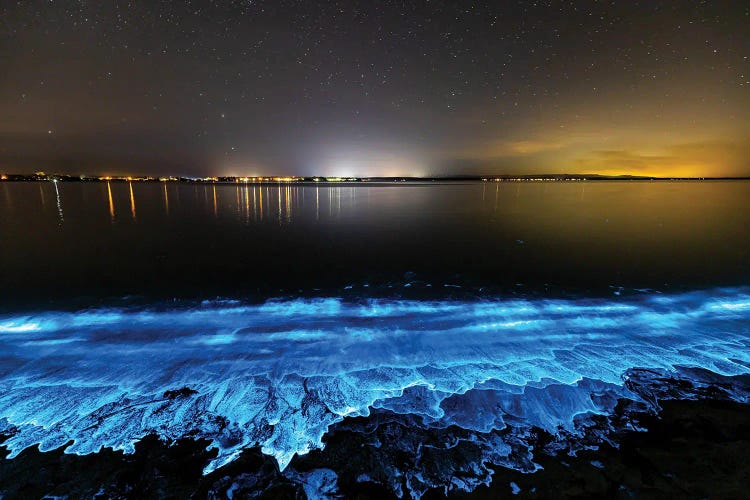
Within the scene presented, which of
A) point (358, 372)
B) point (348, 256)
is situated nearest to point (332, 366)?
point (358, 372)

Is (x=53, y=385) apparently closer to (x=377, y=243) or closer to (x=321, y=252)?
(x=321, y=252)

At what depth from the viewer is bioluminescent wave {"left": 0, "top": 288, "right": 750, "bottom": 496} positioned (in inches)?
134

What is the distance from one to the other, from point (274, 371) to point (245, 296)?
143 inches

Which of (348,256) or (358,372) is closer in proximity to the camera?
(358,372)

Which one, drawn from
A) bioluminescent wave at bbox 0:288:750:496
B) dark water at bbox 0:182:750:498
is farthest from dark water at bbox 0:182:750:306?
bioluminescent wave at bbox 0:288:750:496

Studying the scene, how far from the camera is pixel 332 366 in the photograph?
4.58m

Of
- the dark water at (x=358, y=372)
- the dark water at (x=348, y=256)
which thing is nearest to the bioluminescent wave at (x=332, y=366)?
the dark water at (x=358, y=372)

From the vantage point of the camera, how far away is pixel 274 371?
444cm

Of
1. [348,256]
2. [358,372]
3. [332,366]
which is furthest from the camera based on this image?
[348,256]

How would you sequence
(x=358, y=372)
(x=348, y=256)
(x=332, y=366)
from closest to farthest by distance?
(x=358, y=372) < (x=332, y=366) < (x=348, y=256)

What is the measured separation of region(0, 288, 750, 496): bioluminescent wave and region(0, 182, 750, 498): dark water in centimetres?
3

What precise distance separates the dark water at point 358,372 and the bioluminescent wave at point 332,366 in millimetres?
29

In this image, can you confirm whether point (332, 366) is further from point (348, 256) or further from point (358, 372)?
point (348, 256)

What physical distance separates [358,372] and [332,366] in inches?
15.2
